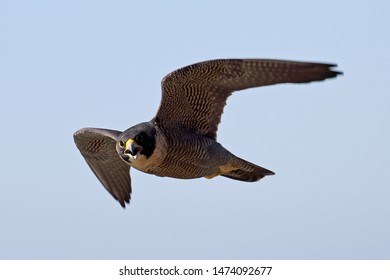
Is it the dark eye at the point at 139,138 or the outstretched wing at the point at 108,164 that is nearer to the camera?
the dark eye at the point at 139,138

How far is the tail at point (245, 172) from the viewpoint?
17.8 m

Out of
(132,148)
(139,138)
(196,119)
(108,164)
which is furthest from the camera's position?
(108,164)

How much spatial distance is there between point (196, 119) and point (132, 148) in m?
1.79

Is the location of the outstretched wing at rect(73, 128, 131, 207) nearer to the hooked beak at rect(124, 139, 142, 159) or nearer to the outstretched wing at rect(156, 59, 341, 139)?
the outstretched wing at rect(156, 59, 341, 139)

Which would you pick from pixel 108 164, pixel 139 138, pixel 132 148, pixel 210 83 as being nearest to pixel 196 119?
pixel 210 83

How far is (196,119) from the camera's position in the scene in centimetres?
1697

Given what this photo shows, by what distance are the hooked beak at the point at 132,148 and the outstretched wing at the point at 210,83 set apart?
41.0 inches

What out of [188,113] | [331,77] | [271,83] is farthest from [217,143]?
[331,77]

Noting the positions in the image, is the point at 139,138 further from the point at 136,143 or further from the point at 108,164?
the point at 108,164

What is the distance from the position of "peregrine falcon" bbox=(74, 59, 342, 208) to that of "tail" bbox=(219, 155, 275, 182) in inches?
1.0

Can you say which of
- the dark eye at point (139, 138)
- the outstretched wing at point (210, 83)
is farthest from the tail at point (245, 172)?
the dark eye at point (139, 138)

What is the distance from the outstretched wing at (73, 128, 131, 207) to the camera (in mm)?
19237

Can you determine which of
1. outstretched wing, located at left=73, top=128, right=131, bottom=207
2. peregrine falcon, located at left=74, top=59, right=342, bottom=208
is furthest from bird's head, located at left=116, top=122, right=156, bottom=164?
outstretched wing, located at left=73, top=128, right=131, bottom=207

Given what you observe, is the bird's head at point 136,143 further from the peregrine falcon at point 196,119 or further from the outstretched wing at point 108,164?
the outstretched wing at point 108,164
